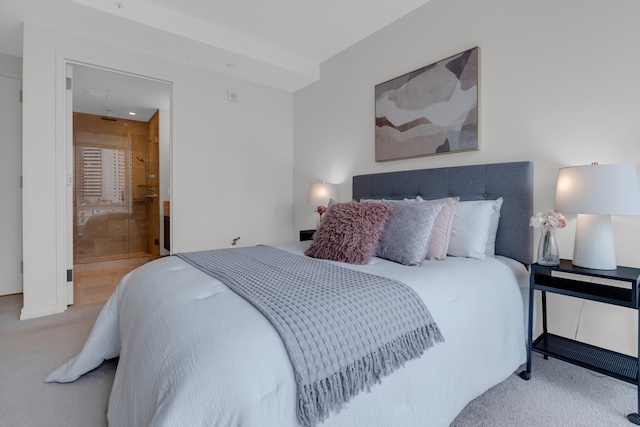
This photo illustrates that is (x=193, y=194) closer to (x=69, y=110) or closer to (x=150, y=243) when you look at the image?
(x=69, y=110)

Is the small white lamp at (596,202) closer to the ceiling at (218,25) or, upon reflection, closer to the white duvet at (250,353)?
the white duvet at (250,353)

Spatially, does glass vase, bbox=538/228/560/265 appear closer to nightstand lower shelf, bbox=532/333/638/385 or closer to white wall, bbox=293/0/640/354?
white wall, bbox=293/0/640/354

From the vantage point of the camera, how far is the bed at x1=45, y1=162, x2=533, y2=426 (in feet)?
2.53

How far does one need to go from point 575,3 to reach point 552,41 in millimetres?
212

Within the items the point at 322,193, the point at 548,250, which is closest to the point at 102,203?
the point at 322,193

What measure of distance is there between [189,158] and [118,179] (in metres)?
2.59

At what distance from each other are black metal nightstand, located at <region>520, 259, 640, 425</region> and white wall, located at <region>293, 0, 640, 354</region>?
0.16m

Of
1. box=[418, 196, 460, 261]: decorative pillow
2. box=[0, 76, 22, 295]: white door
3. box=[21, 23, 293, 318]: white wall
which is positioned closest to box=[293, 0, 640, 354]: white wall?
box=[418, 196, 460, 261]: decorative pillow

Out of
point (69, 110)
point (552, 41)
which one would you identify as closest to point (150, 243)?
point (69, 110)

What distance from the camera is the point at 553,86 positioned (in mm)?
1946

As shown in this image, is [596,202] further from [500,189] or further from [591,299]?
[500,189]

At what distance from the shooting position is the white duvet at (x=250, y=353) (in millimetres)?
762

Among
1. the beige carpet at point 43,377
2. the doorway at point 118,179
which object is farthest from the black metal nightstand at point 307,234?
the doorway at point 118,179

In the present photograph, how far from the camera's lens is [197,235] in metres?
3.46
